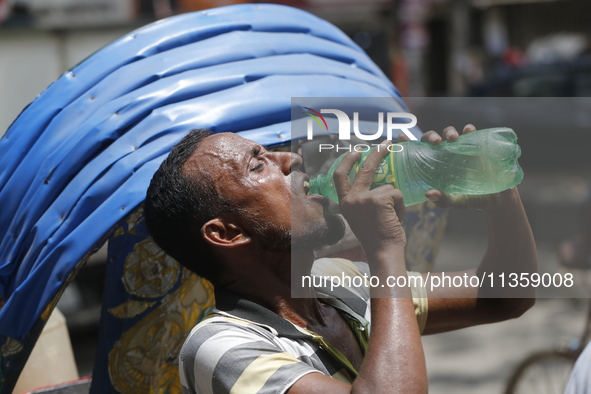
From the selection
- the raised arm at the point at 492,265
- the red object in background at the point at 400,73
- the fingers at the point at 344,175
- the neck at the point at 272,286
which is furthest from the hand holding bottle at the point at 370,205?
the red object in background at the point at 400,73

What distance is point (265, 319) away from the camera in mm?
1546

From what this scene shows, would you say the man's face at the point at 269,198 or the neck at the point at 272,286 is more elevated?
the man's face at the point at 269,198

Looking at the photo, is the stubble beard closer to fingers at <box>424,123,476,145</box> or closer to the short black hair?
the short black hair

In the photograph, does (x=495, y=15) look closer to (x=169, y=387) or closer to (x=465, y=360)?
(x=465, y=360)

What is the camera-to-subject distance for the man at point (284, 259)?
4.49ft

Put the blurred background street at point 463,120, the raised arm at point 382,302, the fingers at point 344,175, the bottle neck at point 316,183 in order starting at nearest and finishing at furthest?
the raised arm at point 382,302 < the fingers at point 344,175 < the bottle neck at point 316,183 < the blurred background street at point 463,120

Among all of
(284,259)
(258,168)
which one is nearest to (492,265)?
(284,259)

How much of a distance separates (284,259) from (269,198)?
0.15 metres

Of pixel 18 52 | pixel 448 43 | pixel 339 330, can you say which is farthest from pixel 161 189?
pixel 448 43

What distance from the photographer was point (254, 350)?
4.59ft

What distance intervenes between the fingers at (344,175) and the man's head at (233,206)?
80 millimetres

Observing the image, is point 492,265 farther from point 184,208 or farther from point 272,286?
point 184,208

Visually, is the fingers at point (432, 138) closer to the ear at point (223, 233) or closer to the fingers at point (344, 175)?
the fingers at point (344, 175)

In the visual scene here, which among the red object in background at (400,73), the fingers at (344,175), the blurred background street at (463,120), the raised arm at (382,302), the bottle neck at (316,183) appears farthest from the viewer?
the red object in background at (400,73)
